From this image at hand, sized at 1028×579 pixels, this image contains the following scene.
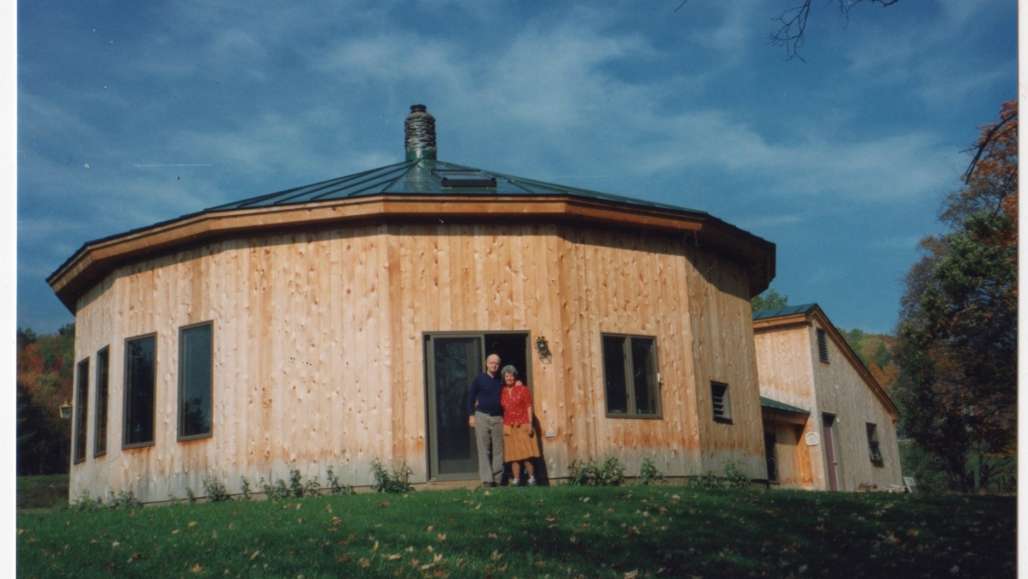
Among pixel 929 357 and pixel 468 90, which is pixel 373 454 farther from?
pixel 929 357

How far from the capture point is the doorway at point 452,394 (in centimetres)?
1591

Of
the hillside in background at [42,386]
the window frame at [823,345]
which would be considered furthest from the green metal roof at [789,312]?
the hillside in background at [42,386]

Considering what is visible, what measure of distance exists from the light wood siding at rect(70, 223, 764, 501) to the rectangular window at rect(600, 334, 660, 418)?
16 cm

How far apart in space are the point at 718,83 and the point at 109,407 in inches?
519

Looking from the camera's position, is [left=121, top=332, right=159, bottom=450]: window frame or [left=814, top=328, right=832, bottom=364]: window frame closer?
[left=121, top=332, right=159, bottom=450]: window frame

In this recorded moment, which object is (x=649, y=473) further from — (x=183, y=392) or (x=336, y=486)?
(x=183, y=392)

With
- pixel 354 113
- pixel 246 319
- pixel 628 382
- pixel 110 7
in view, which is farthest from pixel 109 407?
pixel 110 7

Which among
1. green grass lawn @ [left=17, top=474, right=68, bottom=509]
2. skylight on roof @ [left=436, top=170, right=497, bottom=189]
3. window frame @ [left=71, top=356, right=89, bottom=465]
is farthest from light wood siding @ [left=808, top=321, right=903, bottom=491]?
green grass lawn @ [left=17, top=474, right=68, bottom=509]

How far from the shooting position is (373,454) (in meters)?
15.8

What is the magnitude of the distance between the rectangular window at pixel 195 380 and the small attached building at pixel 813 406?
1291cm

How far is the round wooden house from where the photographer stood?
52.5 feet

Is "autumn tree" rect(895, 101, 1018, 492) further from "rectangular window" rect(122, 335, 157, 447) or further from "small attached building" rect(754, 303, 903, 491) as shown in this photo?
"rectangular window" rect(122, 335, 157, 447)

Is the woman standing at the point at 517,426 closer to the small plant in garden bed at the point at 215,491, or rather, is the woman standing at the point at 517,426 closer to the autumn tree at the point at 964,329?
the small plant in garden bed at the point at 215,491

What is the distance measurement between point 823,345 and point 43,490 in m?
22.8
